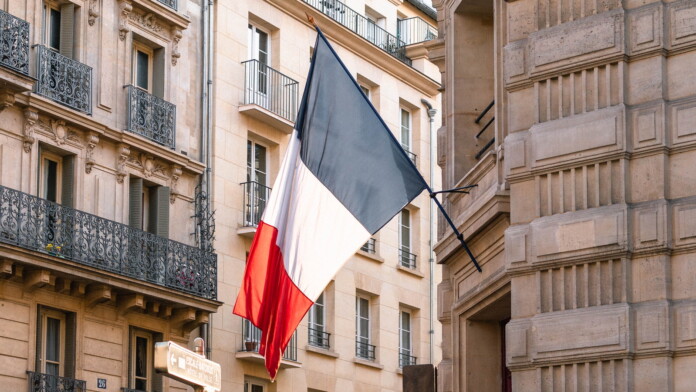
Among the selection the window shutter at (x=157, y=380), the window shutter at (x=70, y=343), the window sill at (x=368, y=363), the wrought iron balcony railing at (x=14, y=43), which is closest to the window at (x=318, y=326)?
the window sill at (x=368, y=363)

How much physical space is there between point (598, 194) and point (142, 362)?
22720mm

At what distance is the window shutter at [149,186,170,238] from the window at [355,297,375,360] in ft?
30.0

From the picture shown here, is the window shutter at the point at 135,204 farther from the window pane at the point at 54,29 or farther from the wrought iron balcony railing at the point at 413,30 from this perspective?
the wrought iron balcony railing at the point at 413,30

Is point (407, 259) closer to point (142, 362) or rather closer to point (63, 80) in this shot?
point (142, 362)

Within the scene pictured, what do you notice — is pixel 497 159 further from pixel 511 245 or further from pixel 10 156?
pixel 10 156

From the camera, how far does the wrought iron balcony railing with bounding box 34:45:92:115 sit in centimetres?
3228

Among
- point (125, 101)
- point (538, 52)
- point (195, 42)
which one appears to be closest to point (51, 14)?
point (125, 101)

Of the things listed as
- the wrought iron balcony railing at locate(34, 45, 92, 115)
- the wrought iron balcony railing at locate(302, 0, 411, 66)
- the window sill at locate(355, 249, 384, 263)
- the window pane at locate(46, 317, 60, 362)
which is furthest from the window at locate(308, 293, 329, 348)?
the wrought iron balcony railing at locate(34, 45, 92, 115)

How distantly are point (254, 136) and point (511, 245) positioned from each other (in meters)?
25.7

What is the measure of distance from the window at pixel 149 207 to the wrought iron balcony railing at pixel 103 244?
589 millimetres

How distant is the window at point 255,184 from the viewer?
3925 centimetres

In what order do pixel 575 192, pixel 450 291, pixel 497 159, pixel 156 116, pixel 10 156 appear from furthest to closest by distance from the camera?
pixel 156 116, pixel 10 156, pixel 450 291, pixel 497 159, pixel 575 192

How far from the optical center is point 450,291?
1836 centimetres

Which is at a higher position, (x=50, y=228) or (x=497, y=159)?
(x=50, y=228)
